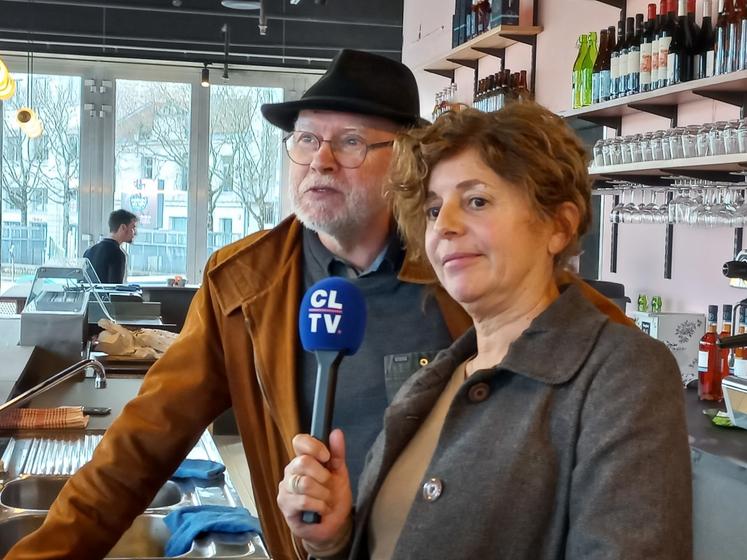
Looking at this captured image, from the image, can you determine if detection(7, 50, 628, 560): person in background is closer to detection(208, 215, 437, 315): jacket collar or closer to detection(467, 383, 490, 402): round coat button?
detection(208, 215, 437, 315): jacket collar

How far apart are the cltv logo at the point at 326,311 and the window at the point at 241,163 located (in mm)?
10506

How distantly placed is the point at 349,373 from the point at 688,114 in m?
3.32

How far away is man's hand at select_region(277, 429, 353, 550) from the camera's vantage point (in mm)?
1227

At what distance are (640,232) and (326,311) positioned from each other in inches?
159

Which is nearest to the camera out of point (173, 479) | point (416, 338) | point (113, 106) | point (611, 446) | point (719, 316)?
point (611, 446)

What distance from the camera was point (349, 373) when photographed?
184cm

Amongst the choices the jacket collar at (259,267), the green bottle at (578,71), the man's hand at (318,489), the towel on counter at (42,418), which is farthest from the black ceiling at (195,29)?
the man's hand at (318,489)

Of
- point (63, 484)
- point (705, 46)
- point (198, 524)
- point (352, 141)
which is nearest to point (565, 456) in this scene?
point (352, 141)

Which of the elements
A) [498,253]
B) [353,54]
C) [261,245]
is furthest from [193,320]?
[498,253]

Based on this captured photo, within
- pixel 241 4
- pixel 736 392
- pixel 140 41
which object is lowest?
pixel 736 392

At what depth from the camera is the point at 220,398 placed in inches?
77.6

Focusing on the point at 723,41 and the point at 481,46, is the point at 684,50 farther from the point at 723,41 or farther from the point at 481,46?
the point at 481,46

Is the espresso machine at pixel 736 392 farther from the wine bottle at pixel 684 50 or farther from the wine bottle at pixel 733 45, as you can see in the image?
the wine bottle at pixel 684 50

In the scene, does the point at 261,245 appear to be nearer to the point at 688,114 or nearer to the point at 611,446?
the point at 611,446
